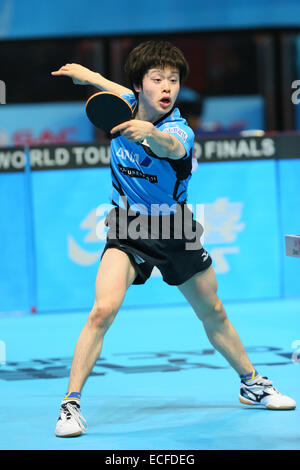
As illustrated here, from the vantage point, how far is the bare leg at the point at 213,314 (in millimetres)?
4562

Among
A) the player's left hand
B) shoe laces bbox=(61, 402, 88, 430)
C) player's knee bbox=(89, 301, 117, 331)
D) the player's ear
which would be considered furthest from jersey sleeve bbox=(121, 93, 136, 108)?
shoe laces bbox=(61, 402, 88, 430)

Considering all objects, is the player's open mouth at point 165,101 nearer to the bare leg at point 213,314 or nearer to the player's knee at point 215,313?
the bare leg at point 213,314

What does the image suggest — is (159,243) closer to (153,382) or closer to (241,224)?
(153,382)

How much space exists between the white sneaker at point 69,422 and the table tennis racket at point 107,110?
4.30 feet

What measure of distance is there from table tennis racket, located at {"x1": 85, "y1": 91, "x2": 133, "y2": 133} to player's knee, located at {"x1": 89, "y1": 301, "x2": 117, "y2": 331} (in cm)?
82

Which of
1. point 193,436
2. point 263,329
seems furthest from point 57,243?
point 193,436

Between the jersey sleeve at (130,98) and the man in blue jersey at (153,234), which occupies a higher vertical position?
the jersey sleeve at (130,98)

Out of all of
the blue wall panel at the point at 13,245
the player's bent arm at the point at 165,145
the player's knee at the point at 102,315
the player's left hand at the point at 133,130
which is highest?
the blue wall panel at the point at 13,245

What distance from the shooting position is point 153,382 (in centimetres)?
539

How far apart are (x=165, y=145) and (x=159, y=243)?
0.64 metres

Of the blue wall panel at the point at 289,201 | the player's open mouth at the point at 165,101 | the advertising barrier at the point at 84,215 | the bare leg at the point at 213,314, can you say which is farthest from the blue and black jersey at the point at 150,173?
the blue wall panel at the point at 289,201

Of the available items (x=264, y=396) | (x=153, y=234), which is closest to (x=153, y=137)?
(x=153, y=234)

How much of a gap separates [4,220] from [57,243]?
0.49m
